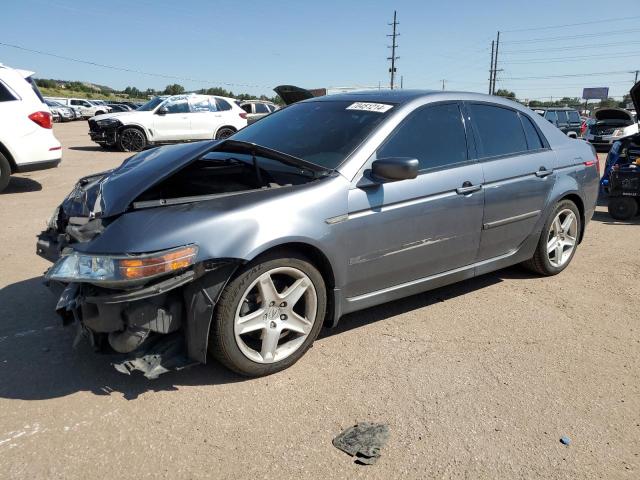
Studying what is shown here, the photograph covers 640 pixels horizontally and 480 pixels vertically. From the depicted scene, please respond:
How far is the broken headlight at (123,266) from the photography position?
2535mm

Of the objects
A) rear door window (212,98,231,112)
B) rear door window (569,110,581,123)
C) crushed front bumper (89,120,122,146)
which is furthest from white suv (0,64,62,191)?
rear door window (569,110,581,123)

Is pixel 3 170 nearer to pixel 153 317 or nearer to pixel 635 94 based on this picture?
pixel 153 317

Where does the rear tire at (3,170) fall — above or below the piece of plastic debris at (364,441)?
above

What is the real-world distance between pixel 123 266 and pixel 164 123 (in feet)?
46.7

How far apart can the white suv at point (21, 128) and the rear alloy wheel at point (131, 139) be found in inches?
272

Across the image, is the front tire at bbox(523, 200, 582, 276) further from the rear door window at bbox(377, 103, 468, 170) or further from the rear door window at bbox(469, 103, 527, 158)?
the rear door window at bbox(377, 103, 468, 170)

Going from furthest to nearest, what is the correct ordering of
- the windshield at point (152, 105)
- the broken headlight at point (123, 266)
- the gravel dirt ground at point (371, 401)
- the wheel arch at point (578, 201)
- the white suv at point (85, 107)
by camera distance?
the white suv at point (85, 107)
the windshield at point (152, 105)
the wheel arch at point (578, 201)
the broken headlight at point (123, 266)
the gravel dirt ground at point (371, 401)

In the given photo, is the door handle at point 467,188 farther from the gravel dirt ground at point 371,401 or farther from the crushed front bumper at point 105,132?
the crushed front bumper at point 105,132

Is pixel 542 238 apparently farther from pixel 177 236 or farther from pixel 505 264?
pixel 177 236

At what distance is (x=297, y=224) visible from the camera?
Result: 297cm

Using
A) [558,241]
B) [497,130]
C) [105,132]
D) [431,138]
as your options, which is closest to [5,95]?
[431,138]

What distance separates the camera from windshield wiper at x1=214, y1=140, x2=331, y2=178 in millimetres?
3312

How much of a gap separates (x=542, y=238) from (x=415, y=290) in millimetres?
1641

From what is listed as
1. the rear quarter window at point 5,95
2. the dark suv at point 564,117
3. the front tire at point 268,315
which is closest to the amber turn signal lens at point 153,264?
the front tire at point 268,315
